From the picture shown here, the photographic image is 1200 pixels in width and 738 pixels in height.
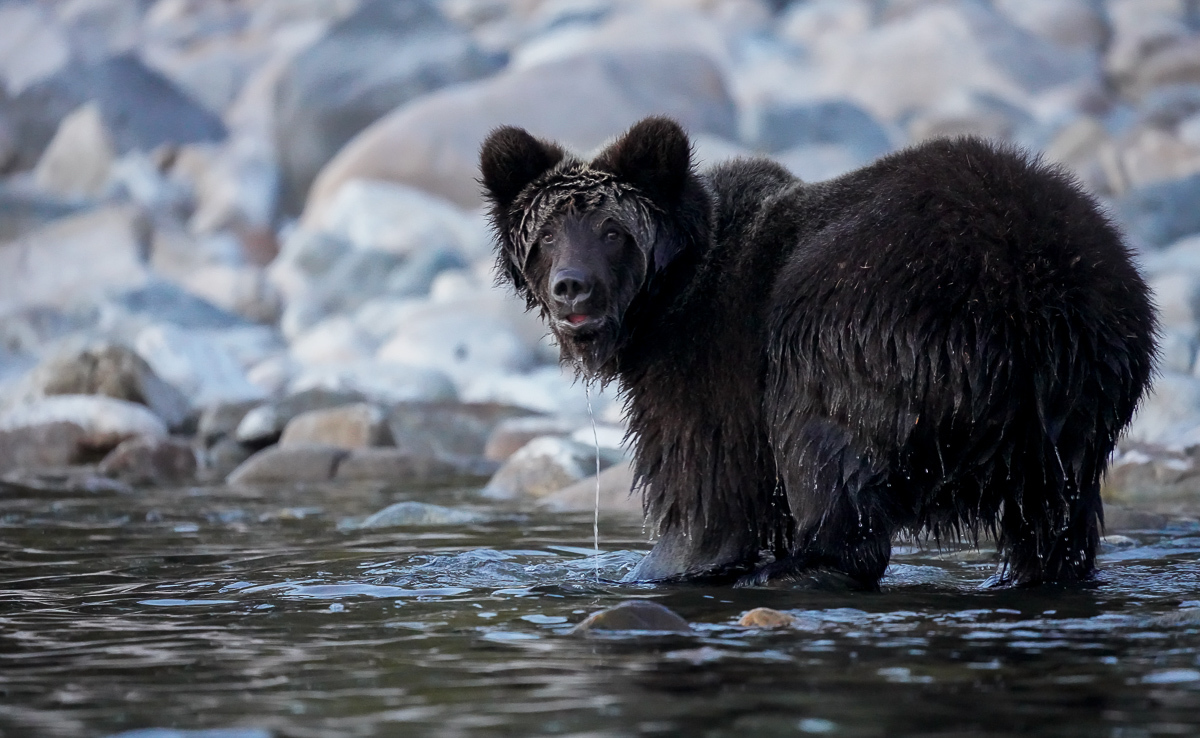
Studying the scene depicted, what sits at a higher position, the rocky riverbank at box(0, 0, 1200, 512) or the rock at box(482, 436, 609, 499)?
the rocky riverbank at box(0, 0, 1200, 512)

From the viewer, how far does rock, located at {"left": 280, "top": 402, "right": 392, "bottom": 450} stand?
13047mm

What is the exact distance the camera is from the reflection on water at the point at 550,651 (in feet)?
12.6

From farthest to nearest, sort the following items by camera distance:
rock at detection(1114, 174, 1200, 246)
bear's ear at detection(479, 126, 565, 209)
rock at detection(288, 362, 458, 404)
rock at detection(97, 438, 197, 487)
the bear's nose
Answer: rock at detection(1114, 174, 1200, 246), rock at detection(288, 362, 458, 404), rock at detection(97, 438, 197, 487), bear's ear at detection(479, 126, 565, 209), the bear's nose

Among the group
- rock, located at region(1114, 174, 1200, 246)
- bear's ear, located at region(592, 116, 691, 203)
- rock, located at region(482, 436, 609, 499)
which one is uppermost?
rock, located at region(1114, 174, 1200, 246)

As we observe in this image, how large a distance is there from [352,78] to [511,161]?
2414cm

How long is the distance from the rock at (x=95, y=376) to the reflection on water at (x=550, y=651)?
24.0ft

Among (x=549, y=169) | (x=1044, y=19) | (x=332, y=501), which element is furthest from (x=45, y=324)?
(x=1044, y=19)

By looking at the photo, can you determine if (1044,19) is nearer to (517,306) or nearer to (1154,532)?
(517,306)

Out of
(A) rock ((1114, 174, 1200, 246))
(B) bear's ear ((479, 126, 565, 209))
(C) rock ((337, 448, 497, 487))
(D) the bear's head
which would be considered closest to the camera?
(D) the bear's head

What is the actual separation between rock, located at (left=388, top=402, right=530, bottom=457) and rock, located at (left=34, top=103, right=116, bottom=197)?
755 inches

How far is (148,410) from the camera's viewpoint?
1427 centimetres

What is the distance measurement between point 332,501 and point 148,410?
4559 mm

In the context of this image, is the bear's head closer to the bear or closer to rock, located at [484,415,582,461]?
the bear

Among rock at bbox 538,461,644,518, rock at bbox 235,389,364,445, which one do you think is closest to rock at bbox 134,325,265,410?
rock at bbox 235,389,364,445
